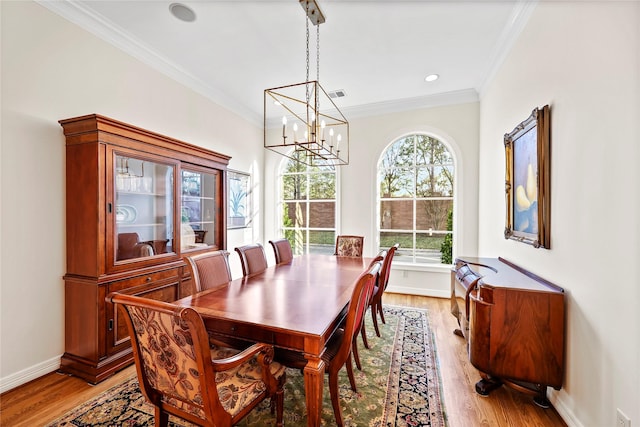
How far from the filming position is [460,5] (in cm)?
229

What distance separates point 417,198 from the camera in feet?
14.4

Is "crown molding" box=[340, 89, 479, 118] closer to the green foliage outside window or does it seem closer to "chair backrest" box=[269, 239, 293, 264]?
the green foliage outside window

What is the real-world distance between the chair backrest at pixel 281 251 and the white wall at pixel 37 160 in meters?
1.85

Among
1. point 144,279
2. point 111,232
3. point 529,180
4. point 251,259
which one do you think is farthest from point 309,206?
point 529,180

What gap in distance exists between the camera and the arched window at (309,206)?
4887mm

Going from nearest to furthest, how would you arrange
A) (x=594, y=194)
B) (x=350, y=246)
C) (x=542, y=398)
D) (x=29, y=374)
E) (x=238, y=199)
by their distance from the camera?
1. (x=594, y=194)
2. (x=542, y=398)
3. (x=29, y=374)
4. (x=350, y=246)
5. (x=238, y=199)

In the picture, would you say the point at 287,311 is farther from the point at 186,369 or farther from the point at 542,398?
the point at 542,398

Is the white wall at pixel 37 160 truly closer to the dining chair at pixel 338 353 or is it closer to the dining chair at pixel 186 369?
the dining chair at pixel 186 369

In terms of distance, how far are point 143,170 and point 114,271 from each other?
3.08ft

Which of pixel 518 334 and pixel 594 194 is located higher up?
pixel 594 194

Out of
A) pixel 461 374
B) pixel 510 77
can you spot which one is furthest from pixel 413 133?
pixel 461 374

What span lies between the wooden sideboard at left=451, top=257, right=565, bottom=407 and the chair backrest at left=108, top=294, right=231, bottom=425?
167 centimetres

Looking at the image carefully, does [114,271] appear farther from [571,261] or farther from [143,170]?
[571,261]

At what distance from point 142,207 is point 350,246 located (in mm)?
2479
